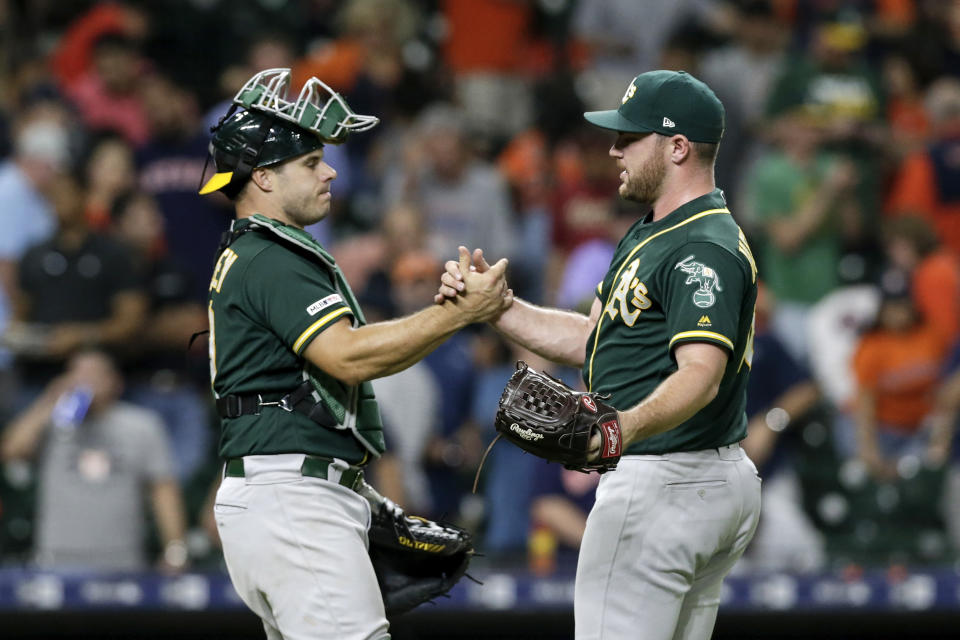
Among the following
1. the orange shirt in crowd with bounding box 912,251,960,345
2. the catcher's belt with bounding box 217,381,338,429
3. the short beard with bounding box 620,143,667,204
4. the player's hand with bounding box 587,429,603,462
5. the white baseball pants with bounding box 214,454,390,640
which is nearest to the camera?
the player's hand with bounding box 587,429,603,462

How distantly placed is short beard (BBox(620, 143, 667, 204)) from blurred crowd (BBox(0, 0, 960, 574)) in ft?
8.07

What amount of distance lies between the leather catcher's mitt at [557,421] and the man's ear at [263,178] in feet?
3.42

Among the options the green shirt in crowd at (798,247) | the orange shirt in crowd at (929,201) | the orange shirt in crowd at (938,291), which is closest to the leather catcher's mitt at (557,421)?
the orange shirt in crowd at (938,291)

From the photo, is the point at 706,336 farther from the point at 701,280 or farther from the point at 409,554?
the point at 409,554

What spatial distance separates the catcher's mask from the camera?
450 centimetres

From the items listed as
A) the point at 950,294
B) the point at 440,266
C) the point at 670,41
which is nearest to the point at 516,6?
the point at 670,41

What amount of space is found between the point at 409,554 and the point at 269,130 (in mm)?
1422

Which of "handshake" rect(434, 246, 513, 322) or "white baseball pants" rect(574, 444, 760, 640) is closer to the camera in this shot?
"white baseball pants" rect(574, 444, 760, 640)

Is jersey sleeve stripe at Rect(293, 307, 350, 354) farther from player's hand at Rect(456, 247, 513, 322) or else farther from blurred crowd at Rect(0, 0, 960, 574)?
blurred crowd at Rect(0, 0, 960, 574)

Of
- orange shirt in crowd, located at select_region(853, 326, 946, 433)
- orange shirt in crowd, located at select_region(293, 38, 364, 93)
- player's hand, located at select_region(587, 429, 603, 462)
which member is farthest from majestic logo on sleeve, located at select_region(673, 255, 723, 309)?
orange shirt in crowd, located at select_region(293, 38, 364, 93)

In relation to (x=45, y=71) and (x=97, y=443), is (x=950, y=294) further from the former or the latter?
(x=45, y=71)

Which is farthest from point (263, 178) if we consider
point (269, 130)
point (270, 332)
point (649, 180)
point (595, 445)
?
point (595, 445)

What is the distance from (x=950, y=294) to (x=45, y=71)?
6.12 meters

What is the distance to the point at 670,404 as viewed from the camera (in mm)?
3953
